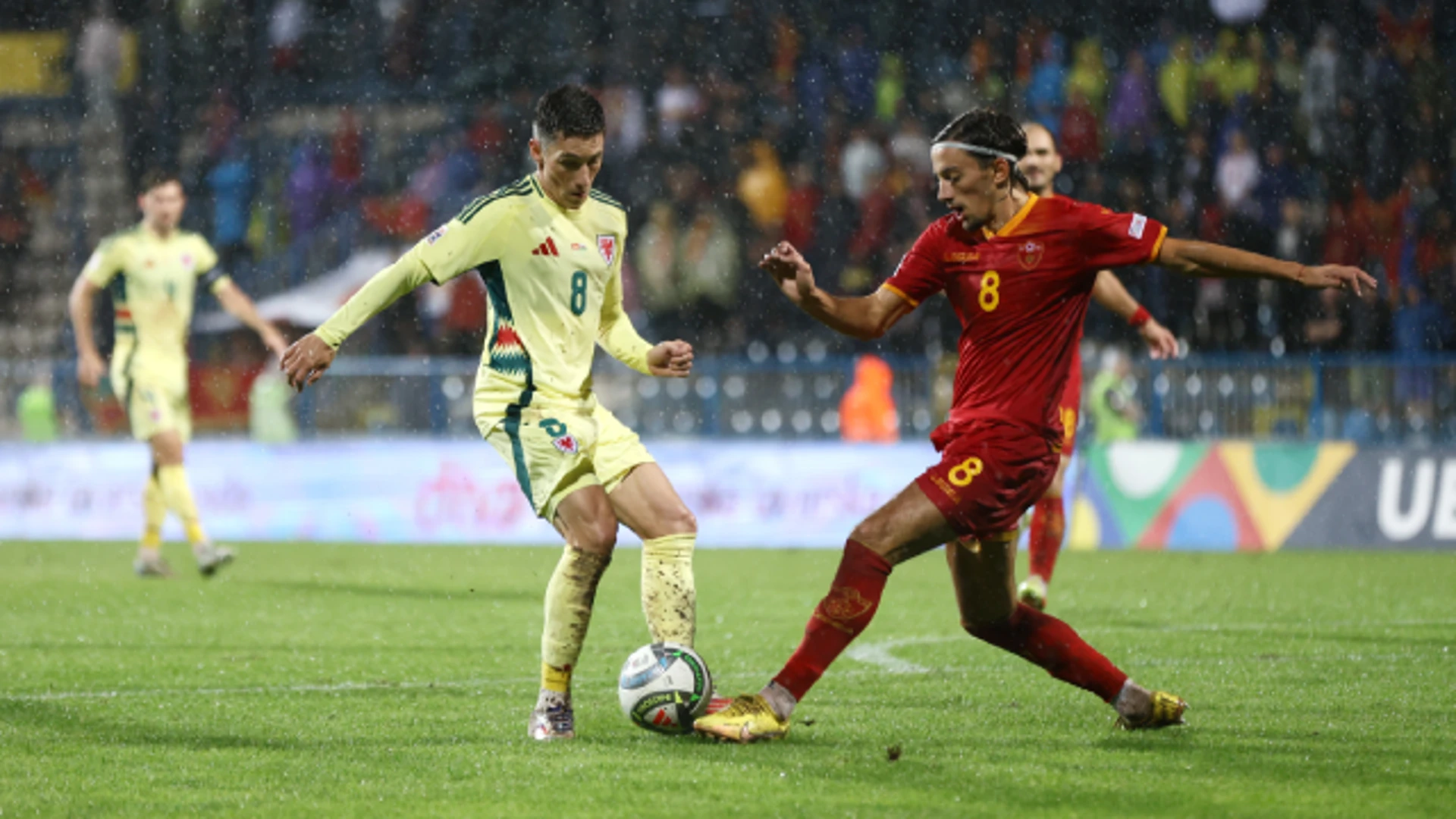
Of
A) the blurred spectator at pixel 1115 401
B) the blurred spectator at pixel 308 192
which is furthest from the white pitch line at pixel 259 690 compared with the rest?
the blurred spectator at pixel 308 192

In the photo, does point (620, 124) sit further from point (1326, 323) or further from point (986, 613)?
point (986, 613)

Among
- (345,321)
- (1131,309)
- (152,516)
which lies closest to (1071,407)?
(1131,309)

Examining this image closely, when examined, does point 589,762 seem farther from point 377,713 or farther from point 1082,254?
point 1082,254

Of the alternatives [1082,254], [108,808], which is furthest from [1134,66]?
[108,808]

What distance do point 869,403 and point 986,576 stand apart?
10.2 m

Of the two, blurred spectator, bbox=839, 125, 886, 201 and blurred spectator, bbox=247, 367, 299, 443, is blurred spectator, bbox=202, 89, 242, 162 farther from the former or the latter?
blurred spectator, bbox=839, 125, 886, 201

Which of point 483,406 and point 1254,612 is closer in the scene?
point 483,406

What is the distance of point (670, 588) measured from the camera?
5.72 m

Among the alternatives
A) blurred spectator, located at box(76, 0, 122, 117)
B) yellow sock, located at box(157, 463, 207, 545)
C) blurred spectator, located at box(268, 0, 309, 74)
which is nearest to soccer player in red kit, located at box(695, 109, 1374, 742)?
yellow sock, located at box(157, 463, 207, 545)

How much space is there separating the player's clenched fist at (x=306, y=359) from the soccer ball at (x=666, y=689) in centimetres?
125

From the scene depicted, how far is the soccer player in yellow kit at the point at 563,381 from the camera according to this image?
5609 millimetres

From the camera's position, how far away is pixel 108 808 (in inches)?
178

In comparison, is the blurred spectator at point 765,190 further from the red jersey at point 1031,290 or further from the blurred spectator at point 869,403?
the red jersey at point 1031,290

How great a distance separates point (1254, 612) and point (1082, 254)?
4.69 meters
